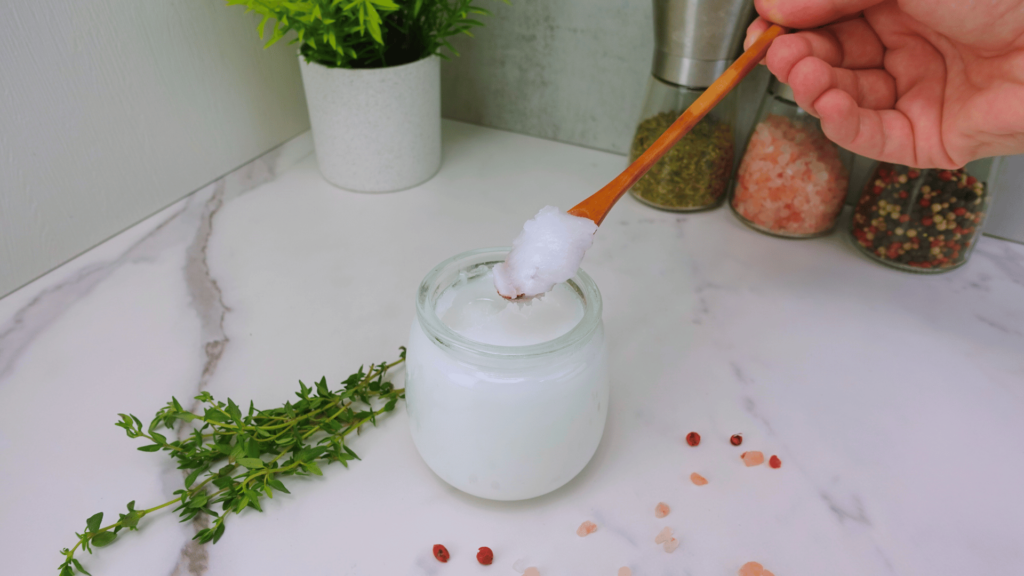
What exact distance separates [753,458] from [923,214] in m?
0.42

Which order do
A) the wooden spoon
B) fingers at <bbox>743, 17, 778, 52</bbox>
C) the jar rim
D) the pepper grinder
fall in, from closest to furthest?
the jar rim < the wooden spoon < fingers at <bbox>743, 17, 778, 52</bbox> < the pepper grinder

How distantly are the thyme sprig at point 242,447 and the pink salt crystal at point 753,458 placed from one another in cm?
32

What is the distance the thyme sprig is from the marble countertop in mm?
16

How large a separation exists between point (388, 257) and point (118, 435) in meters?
0.35

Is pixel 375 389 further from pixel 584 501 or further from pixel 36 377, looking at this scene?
pixel 36 377

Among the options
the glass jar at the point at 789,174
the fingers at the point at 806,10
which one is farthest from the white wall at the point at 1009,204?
the fingers at the point at 806,10

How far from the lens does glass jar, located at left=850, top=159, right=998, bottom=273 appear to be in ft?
2.47

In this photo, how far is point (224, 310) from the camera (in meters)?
0.73

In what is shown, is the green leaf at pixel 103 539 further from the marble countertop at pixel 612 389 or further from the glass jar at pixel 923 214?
the glass jar at pixel 923 214

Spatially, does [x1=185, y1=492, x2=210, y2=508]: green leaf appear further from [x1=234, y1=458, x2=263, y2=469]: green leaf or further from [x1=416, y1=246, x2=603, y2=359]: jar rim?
[x1=416, y1=246, x2=603, y2=359]: jar rim

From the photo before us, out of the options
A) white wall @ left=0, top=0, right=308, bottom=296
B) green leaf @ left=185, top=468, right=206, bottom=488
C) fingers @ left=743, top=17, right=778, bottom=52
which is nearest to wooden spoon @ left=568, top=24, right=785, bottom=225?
fingers @ left=743, top=17, right=778, bottom=52

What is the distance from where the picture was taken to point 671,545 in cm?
51

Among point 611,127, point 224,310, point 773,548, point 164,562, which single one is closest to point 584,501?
point 773,548

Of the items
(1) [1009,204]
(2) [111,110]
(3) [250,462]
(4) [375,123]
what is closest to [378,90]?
(4) [375,123]
